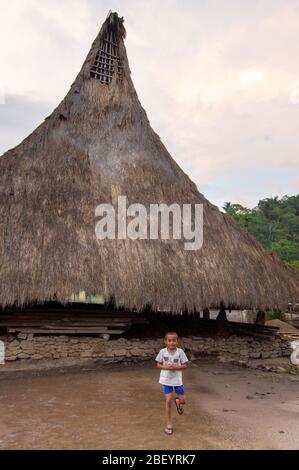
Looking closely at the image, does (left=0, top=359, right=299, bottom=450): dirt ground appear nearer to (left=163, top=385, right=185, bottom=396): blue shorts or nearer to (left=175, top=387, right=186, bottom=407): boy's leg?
(left=175, top=387, right=186, bottom=407): boy's leg

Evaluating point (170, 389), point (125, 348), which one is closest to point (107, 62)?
point (125, 348)

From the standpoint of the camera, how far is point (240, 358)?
10.3 metres

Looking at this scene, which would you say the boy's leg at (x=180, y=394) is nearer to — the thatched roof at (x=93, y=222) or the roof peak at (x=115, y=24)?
the thatched roof at (x=93, y=222)

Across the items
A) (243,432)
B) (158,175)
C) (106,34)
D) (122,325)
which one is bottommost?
(243,432)

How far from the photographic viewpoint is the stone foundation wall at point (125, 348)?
865 centimetres

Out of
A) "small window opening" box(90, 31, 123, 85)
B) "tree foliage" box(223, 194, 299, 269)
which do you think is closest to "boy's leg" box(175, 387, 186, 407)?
"small window opening" box(90, 31, 123, 85)

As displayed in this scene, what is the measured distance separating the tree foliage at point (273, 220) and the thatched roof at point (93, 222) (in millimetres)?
24695

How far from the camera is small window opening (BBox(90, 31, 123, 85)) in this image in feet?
37.7

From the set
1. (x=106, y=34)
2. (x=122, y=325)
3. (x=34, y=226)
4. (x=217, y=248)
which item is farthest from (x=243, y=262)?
(x=106, y=34)

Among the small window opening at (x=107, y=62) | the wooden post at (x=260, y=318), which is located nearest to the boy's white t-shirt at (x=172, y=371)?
the wooden post at (x=260, y=318)

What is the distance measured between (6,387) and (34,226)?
9.96ft

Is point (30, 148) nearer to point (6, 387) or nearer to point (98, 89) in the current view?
point (98, 89)

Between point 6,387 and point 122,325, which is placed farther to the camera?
point 122,325

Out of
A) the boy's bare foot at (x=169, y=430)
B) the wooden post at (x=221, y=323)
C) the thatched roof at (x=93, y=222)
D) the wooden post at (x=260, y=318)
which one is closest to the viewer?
the boy's bare foot at (x=169, y=430)
